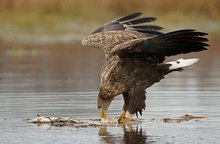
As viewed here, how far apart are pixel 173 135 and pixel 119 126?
1.40 metres

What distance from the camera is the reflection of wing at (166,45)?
11.8 m

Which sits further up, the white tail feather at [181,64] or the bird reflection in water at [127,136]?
the white tail feather at [181,64]

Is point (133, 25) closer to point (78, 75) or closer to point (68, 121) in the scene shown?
point (68, 121)

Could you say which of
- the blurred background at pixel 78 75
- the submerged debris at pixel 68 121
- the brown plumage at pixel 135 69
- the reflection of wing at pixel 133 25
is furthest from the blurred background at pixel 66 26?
the submerged debris at pixel 68 121

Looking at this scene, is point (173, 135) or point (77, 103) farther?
point (77, 103)

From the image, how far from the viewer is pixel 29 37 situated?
3014 cm

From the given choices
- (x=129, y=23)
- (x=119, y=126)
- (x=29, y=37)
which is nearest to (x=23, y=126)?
(x=119, y=126)

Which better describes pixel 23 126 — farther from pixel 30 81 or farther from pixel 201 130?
pixel 30 81

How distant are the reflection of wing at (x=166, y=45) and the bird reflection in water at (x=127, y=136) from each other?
3.41 ft

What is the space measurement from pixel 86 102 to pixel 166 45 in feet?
7.74

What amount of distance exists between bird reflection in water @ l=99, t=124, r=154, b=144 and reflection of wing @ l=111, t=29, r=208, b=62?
104cm

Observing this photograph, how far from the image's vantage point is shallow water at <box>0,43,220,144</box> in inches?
422

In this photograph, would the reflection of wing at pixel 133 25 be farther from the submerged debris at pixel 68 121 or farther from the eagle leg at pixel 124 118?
the submerged debris at pixel 68 121

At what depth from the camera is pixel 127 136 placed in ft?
35.6
